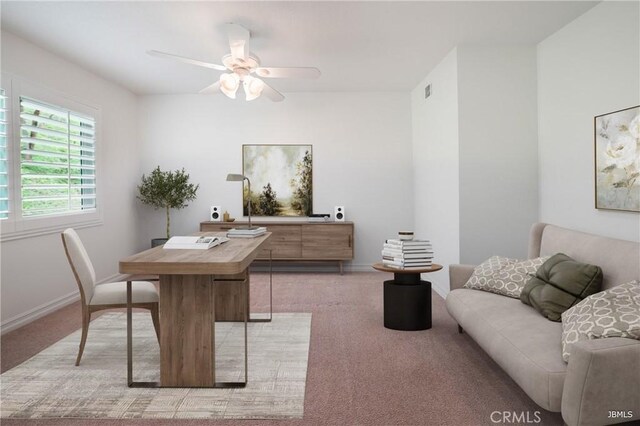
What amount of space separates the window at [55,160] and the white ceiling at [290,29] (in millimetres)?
655

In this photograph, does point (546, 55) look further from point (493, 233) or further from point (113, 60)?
point (113, 60)

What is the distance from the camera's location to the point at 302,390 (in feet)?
9.41

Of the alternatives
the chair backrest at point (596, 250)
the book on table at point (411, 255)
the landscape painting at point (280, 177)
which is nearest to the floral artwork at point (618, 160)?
the chair backrest at point (596, 250)

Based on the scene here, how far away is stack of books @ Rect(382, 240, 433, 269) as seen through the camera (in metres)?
4.04

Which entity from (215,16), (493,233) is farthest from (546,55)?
(215,16)

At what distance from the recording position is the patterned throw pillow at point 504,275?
3.46 metres

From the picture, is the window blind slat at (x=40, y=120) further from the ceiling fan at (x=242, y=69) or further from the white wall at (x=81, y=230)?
the ceiling fan at (x=242, y=69)

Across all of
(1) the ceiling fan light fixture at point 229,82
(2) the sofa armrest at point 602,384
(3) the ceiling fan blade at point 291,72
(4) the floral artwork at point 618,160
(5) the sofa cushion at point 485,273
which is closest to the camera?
(2) the sofa armrest at point 602,384

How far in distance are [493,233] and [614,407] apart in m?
2.89

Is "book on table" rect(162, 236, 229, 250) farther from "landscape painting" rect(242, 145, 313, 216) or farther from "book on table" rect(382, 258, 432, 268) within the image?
"landscape painting" rect(242, 145, 313, 216)

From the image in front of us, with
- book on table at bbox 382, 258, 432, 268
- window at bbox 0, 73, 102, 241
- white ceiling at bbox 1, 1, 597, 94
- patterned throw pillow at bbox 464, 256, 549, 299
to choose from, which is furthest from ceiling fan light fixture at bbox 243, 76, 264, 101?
patterned throw pillow at bbox 464, 256, 549, 299

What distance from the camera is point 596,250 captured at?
3094 mm

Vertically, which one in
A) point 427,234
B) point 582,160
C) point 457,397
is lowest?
point 457,397

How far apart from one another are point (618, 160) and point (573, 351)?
2.05 meters
